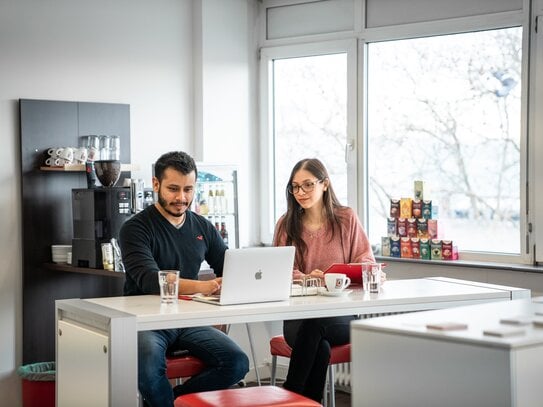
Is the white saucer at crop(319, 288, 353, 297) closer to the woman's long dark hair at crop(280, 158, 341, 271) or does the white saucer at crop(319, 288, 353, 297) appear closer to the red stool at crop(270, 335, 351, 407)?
the red stool at crop(270, 335, 351, 407)

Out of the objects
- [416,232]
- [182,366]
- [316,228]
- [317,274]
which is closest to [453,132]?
[416,232]

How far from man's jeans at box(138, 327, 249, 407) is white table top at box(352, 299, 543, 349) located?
1.42m

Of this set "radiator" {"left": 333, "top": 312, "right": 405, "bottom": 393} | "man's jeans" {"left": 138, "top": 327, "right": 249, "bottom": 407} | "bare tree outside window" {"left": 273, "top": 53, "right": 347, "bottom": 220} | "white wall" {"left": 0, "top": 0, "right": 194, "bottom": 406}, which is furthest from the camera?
"bare tree outside window" {"left": 273, "top": 53, "right": 347, "bottom": 220}

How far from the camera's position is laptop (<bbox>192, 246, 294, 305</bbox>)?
324cm

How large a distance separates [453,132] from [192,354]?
2242 millimetres

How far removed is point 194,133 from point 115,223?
3.61 feet

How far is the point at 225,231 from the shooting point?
18.1ft

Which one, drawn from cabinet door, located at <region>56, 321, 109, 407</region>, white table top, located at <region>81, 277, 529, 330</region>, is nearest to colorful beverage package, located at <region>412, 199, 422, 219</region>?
white table top, located at <region>81, 277, 529, 330</region>

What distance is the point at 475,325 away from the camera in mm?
2082

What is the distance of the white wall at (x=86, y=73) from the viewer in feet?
16.1

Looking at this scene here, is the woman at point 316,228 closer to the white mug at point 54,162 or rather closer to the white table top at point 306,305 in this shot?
the white table top at point 306,305

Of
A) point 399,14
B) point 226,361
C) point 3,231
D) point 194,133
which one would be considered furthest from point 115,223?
point 399,14

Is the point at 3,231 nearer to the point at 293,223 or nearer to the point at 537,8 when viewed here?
the point at 293,223

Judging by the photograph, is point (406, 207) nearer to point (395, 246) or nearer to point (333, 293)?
point (395, 246)
